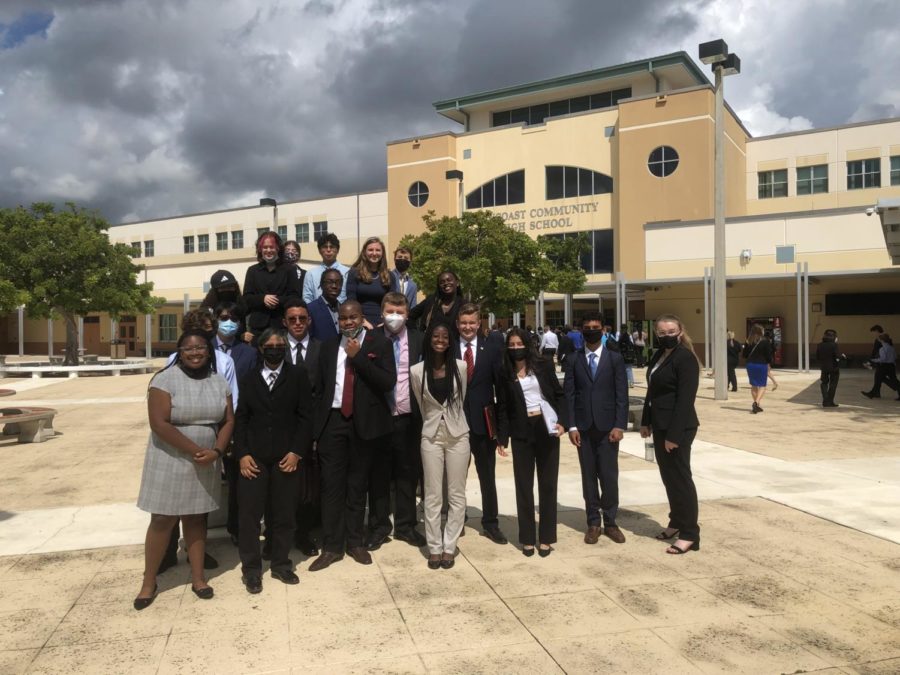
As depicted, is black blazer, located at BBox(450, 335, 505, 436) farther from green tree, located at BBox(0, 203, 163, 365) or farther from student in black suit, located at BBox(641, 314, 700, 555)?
green tree, located at BBox(0, 203, 163, 365)

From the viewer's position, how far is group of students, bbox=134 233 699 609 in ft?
13.8

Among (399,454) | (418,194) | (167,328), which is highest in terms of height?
(418,194)

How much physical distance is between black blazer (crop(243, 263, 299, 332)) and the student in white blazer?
1667 mm

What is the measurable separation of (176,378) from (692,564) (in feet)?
12.0

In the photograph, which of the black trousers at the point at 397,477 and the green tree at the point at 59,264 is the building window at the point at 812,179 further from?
the black trousers at the point at 397,477

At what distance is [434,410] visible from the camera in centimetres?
482

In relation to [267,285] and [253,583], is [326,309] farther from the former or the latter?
[253,583]

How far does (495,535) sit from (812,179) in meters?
33.6

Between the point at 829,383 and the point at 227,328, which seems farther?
the point at 829,383

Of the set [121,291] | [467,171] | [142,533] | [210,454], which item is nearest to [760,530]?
[210,454]

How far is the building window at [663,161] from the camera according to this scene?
31.2m

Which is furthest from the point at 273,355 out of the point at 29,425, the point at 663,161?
the point at 663,161

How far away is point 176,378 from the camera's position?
4129mm

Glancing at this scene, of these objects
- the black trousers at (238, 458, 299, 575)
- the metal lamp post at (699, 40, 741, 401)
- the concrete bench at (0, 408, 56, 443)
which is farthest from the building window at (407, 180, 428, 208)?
the black trousers at (238, 458, 299, 575)
